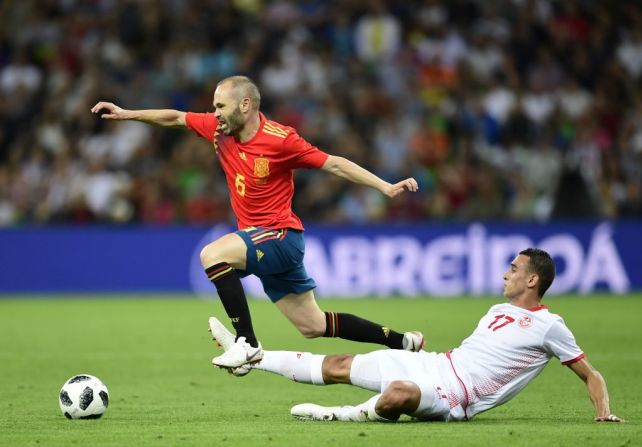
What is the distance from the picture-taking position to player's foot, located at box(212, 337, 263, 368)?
7.79 meters

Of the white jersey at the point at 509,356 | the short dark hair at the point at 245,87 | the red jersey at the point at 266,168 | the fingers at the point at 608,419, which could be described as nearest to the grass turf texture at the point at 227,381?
the fingers at the point at 608,419

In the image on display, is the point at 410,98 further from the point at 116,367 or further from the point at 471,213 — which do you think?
the point at 116,367

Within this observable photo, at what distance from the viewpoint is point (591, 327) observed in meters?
14.5

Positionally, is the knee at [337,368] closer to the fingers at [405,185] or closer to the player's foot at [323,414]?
the player's foot at [323,414]

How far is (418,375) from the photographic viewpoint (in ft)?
23.8

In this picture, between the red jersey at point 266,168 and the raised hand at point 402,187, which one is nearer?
A: the raised hand at point 402,187

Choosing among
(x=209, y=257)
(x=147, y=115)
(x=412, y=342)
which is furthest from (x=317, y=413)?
(x=147, y=115)

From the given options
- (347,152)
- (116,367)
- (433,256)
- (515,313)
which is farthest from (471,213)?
(515,313)

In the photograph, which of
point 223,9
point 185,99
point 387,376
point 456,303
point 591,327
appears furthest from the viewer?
point 223,9

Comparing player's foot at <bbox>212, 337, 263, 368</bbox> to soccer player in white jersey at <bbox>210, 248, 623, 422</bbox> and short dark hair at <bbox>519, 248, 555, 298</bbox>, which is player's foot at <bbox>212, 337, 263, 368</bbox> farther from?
short dark hair at <bbox>519, 248, 555, 298</bbox>

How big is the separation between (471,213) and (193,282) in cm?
486

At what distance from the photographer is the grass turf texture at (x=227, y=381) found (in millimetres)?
6855

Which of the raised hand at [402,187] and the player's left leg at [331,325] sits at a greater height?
the raised hand at [402,187]

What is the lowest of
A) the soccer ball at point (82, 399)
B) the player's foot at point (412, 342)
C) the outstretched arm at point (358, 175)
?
the soccer ball at point (82, 399)
